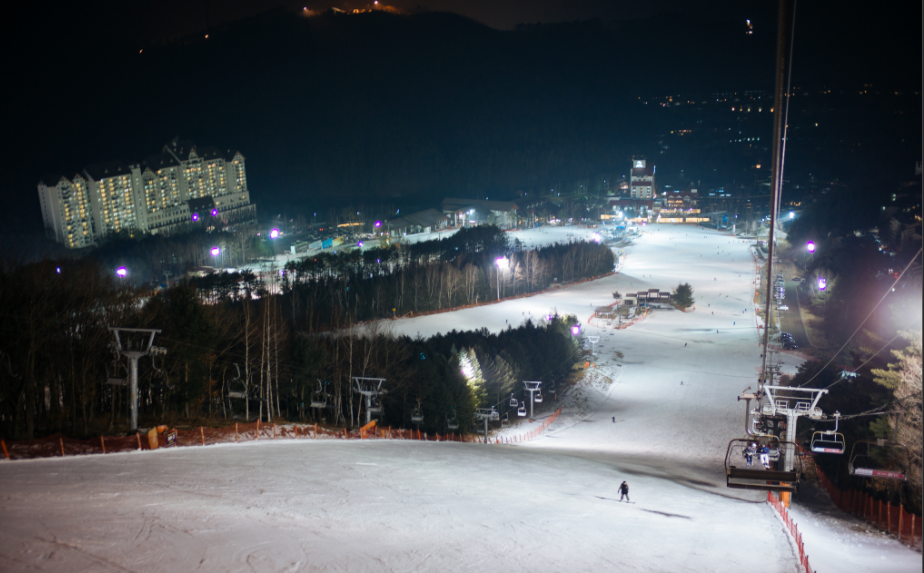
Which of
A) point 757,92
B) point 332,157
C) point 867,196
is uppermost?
point 757,92

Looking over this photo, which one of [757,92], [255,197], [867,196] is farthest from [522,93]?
[867,196]

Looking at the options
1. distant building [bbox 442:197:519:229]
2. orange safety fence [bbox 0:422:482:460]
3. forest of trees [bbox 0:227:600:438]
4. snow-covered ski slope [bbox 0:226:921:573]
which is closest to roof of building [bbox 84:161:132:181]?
forest of trees [bbox 0:227:600:438]

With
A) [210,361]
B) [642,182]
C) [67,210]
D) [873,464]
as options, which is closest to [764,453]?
[873,464]

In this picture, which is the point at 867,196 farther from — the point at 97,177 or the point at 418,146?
the point at 418,146

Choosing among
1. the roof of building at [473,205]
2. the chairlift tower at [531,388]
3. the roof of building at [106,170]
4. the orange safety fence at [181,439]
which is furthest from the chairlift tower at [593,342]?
the roof of building at [473,205]

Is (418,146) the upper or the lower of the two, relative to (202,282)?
upper

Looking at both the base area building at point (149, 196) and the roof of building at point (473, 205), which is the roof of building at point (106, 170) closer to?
the base area building at point (149, 196)
